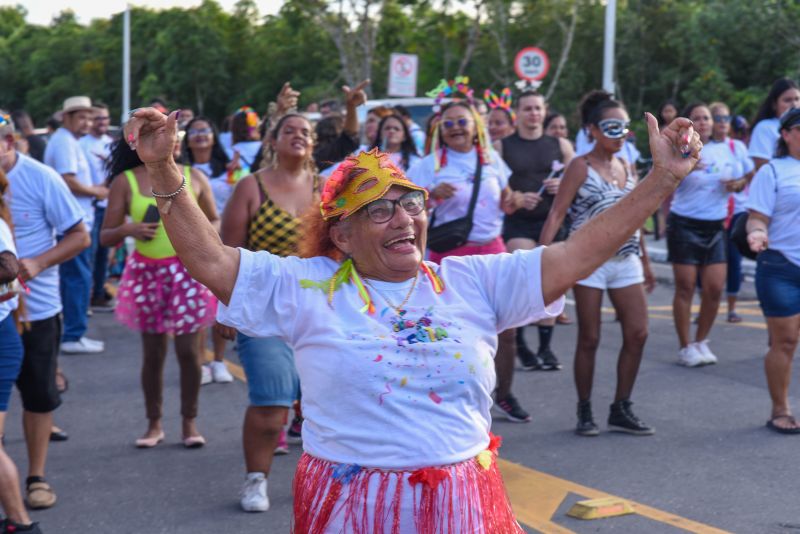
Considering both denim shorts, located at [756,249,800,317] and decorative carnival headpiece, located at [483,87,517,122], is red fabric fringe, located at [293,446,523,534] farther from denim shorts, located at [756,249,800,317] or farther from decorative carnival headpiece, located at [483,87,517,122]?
decorative carnival headpiece, located at [483,87,517,122]

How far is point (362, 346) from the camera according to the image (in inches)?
120

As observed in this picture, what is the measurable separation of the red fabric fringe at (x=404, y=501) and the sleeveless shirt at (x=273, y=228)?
8.64 ft

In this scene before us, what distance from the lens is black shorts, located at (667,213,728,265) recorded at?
8.84 m

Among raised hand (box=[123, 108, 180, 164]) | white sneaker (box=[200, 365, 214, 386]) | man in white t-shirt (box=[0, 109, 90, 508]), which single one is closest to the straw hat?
white sneaker (box=[200, 365, 214, 386])

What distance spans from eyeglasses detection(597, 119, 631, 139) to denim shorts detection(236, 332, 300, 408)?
244 centimetres

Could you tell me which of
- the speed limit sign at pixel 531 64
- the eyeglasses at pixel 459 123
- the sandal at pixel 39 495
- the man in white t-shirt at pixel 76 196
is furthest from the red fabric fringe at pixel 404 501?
the speed limit sign at pixel 531 64

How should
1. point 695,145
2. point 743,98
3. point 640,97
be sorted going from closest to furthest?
point 695,145, point 743,98, point 640,97

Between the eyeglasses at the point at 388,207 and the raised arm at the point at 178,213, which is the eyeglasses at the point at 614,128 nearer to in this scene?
the eyeglasses at the point at 388,207

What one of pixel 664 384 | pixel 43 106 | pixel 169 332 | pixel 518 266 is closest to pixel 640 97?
pixel 664 384

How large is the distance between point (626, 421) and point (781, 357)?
98 centimetres

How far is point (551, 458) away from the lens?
6.28 metres

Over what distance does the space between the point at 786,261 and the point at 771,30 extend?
2065cm

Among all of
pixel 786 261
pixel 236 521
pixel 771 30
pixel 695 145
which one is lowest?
pixel 236 521

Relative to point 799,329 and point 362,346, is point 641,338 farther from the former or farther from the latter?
point 362,346
